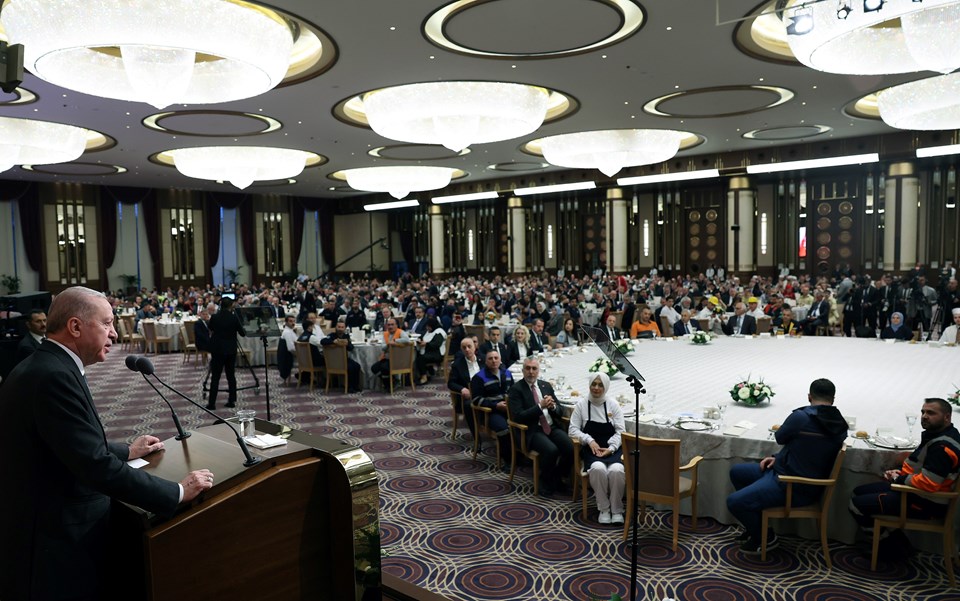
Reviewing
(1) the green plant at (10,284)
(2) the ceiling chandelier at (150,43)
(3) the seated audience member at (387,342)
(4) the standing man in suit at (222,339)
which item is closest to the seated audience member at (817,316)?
(3) the seated audience member at (387,342)

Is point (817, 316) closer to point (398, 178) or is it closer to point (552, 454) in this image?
point (552, 454)

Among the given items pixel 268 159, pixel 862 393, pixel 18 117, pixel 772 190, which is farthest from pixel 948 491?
pixel 772 190

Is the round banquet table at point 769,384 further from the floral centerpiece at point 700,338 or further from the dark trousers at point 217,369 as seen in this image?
the dark trousers at point 217,369

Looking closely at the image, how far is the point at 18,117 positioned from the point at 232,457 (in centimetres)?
1305

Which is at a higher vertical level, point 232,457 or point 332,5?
point 332,5

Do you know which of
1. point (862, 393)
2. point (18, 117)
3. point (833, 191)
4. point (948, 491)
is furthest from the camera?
point (833, 191)

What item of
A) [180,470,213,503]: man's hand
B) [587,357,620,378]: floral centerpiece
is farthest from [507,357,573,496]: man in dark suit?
[180,470,213,503]: man's hand

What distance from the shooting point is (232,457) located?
2.28 meters

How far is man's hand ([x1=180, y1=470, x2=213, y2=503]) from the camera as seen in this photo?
6.28 ft

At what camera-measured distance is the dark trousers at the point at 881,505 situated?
402 centimetres

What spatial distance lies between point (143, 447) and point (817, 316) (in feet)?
42.1

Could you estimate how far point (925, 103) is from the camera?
A: 35.2 ft

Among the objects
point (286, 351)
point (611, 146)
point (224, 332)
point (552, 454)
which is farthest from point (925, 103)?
point (224, 332)

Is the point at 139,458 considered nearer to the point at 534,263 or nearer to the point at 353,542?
the point at 353,542
